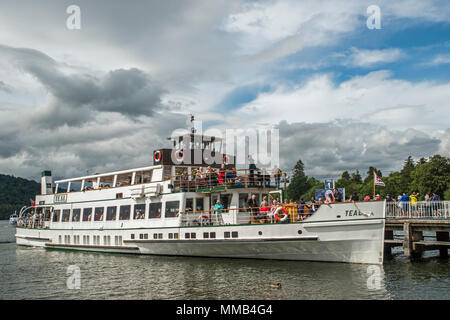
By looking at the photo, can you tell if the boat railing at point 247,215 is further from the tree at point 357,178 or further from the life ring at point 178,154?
the tree at point 357,178

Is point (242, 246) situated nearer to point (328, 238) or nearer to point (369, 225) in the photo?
point (328, 238)

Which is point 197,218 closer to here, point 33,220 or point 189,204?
point 189,204

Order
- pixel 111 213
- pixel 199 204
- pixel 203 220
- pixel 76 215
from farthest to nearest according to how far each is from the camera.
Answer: pixel 76 215 → pixel 111 213 → pixel 199 204 → pixel 203 220

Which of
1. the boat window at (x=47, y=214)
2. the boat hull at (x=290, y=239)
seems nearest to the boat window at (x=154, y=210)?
the boat hull at (x=290, y=239)

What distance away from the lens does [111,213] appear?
84.7 ft

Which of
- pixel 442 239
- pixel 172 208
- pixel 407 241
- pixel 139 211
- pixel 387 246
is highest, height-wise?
pixel 172 208

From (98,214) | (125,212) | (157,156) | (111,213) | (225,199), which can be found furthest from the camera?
(98,214)

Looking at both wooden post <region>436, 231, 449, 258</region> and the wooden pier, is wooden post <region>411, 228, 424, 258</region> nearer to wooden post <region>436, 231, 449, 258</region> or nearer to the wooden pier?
the wooden pier

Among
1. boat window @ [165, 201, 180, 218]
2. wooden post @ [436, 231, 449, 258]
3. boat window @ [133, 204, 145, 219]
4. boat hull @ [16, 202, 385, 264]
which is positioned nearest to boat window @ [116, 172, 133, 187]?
boat window @ [133, 204, 145, 219]

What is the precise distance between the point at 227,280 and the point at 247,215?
4944 millimetres

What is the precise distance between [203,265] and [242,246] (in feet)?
7.06

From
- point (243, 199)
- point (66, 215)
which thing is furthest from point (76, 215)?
point (243, 199)

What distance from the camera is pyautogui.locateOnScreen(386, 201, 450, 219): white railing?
2143 cm
